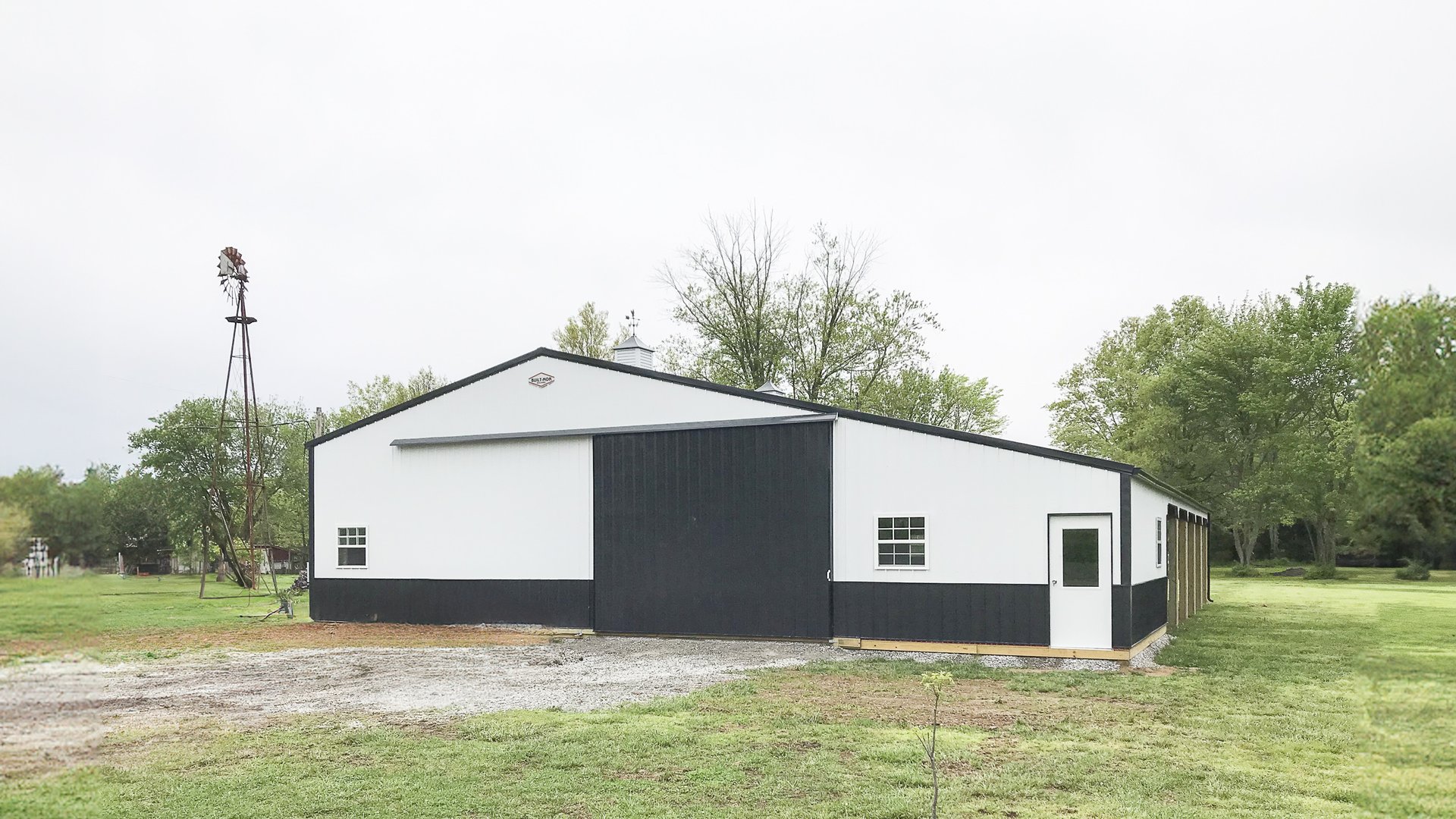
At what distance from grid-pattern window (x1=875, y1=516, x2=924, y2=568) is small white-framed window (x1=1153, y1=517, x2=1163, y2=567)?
422cm

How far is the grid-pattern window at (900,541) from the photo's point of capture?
1611 cm

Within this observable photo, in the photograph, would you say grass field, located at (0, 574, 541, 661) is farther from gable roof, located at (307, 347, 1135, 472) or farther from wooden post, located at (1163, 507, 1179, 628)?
wooden post, located at (1163, 507, 1179, 628)

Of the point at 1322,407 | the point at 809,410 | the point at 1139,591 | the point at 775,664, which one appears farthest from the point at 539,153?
the point at 1322,407

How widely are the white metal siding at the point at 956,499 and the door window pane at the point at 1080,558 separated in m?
0.30

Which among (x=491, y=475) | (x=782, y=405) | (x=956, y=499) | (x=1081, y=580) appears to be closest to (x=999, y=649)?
(x=1081, y=580)

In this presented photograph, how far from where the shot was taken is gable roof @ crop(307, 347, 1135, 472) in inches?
590

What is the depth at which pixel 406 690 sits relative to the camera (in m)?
11.9

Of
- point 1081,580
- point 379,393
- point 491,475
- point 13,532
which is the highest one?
point 379,393

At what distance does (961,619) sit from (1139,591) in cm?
263

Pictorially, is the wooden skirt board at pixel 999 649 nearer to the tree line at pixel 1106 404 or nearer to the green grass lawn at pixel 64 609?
the tree line at pixel 1106 404

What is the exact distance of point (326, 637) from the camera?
1872cm

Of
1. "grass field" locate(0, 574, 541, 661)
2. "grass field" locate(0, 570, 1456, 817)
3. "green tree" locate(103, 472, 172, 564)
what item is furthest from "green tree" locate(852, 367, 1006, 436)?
"green tree" locate(103, 472, 172, 564)

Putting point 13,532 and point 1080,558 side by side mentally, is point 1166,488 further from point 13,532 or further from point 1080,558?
point 13,532

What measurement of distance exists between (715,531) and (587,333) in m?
29.7
